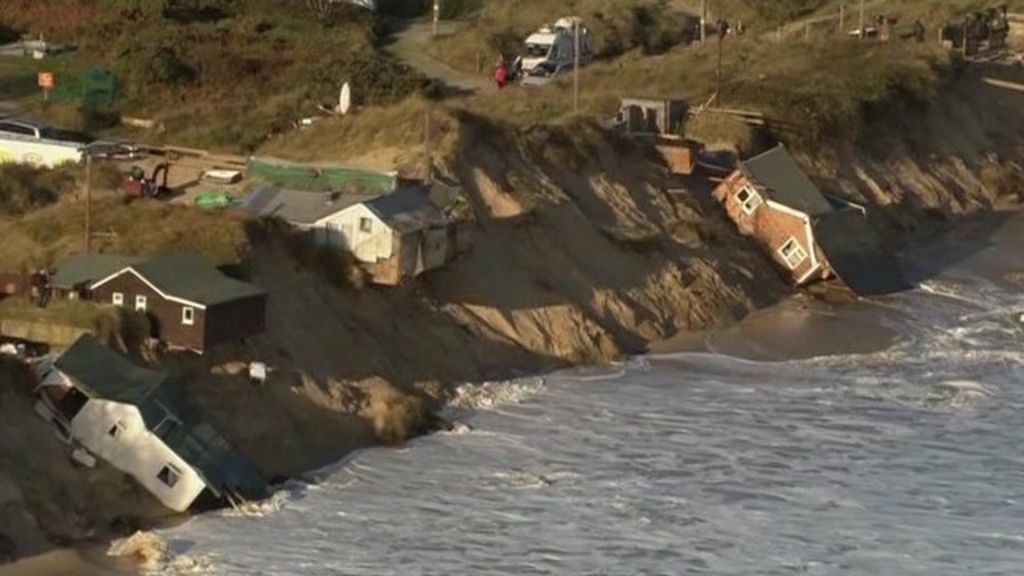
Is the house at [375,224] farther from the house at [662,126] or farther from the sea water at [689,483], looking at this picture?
the house at [662,126]

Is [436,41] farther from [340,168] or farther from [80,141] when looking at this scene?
[340,168]

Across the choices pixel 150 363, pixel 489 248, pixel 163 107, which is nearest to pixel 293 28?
pixel 163 107

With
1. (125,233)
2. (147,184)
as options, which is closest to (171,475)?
(125,233)

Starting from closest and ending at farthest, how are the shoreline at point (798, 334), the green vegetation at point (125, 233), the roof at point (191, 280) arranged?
the roof at point (191, 280) → the green vegetation at point (125, 233) → the shoreline at point (798, 334)

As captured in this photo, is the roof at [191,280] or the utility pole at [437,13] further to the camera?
the utility pole at [437,13]

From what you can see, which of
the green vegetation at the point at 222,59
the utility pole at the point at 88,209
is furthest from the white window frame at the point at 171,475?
the green vegetation at the point at 222,59

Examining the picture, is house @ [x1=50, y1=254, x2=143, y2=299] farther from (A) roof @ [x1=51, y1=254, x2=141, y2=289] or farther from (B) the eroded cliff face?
(B) the eroded cliff face

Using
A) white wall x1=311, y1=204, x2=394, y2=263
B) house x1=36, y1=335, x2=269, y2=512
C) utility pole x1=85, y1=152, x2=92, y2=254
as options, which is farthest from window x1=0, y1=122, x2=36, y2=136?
house x1=36, y1=335, x2=269, y2=512

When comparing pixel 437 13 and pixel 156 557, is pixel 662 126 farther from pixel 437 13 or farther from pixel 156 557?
pixel 437 13
